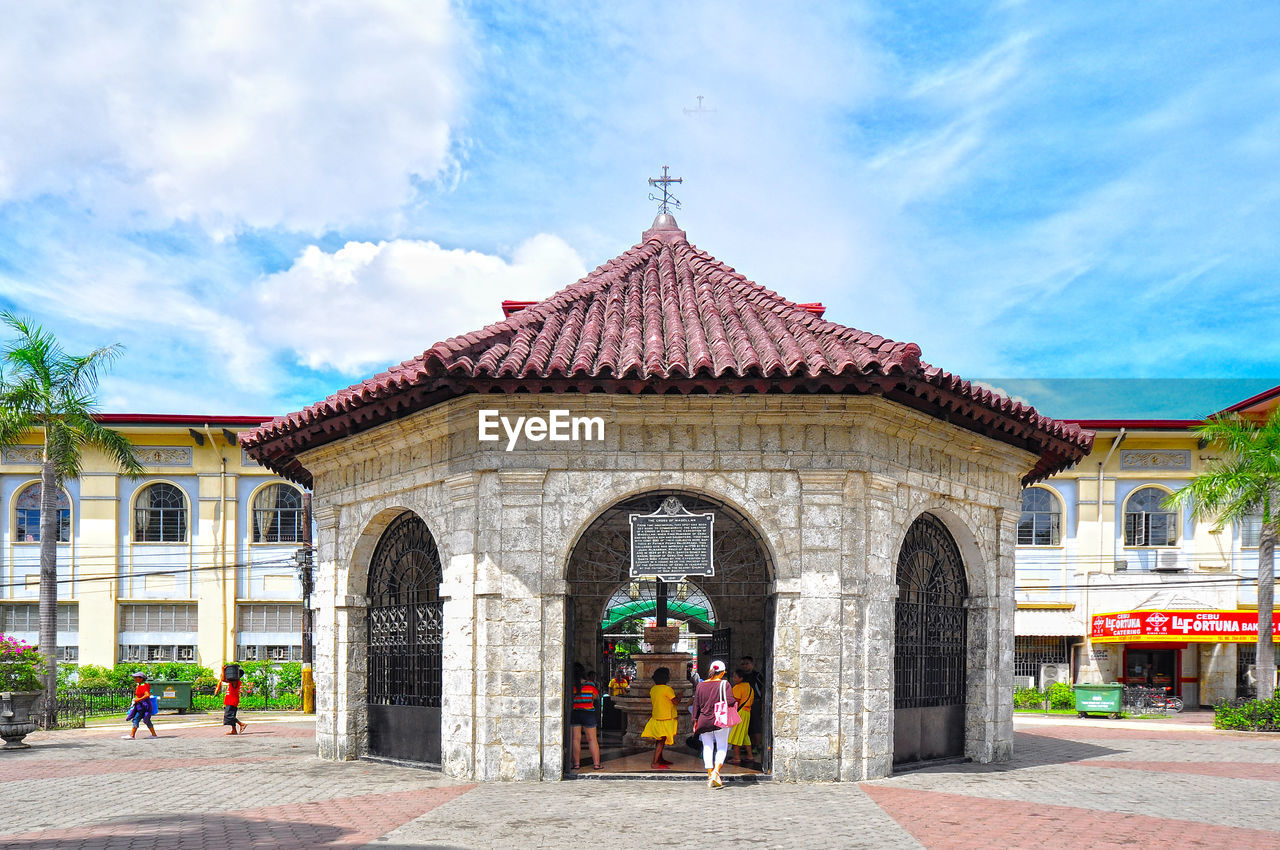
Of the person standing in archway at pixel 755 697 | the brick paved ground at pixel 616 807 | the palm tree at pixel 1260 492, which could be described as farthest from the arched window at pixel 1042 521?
the person standing in archway at pixel 755 697

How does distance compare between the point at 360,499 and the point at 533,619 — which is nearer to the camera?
the point at 533,619

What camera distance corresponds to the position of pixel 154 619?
33.6 meters

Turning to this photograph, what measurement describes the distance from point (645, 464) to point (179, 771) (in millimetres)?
6927

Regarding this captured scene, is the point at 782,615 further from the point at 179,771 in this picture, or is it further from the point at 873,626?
the point at 179,771

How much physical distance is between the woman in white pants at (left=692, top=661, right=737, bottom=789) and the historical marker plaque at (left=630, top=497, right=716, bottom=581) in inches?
45.9

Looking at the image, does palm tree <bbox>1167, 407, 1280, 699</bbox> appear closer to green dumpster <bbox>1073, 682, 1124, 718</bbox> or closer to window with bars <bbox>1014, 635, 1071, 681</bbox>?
green dumpster <bbox>1073, 682, 1124, 718</bbox>

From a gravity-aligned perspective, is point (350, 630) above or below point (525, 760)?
above

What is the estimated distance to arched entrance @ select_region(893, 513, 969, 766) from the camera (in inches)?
524

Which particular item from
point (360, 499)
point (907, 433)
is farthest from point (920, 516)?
point (360, 499)

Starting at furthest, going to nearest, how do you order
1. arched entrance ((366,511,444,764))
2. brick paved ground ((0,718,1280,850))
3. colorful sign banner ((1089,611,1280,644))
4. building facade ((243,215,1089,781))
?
colorful sign banner ((1089,611,1280,644)) → arched entrance ((366,511,444,764)) → building facade ((243,215,1089,781)) → brick paved ground ((0,718,1280,850))

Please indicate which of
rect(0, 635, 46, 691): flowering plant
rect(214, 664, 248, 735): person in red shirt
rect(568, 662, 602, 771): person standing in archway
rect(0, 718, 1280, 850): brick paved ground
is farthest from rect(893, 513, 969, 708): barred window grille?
rect(0, 635, 46, 691): flowering plant

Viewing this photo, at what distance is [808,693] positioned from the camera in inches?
465

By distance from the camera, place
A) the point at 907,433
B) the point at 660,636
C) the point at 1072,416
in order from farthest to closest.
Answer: the point at 1072,416 → the point at 660,636 → the point at 907,433

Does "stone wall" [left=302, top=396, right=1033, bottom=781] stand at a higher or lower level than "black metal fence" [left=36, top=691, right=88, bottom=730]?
higher
